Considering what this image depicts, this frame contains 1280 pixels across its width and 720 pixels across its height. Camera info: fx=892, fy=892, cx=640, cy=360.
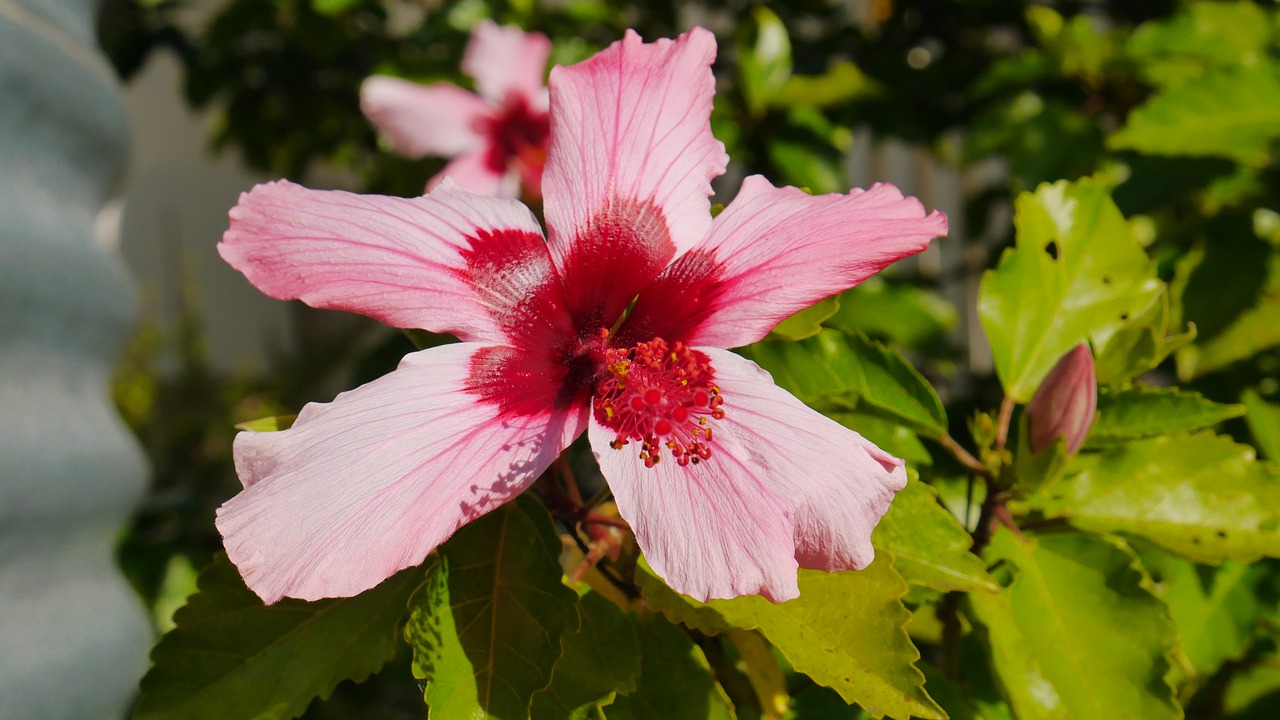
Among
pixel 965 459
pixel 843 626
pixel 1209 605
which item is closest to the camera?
pixel 843 626

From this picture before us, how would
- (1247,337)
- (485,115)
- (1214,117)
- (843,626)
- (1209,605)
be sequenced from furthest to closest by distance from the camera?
(485,115)
(1247,337)
(1214,117)
(1209,605)
(843,626)

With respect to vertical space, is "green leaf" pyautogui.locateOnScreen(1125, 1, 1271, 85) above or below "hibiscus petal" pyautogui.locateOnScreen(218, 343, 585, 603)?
below

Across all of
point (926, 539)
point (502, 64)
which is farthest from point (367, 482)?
point (502, 64)

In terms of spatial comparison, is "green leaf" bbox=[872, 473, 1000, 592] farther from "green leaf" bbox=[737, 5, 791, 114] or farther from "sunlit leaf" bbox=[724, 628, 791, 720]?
"green leaf" bbox=[737, 5, 791, 114]

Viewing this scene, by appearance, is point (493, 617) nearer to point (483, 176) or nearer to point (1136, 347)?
point (1136, 347)

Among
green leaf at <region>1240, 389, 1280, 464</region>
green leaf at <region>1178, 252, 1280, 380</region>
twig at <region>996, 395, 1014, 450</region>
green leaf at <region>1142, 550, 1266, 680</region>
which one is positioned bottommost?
green leaf at <region>1142, 550, 1266, 680</region>

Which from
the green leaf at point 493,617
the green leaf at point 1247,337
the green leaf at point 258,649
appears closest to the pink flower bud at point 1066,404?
the green leaf at point 493,617

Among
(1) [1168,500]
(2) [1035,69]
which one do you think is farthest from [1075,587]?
(2) [1035,69]

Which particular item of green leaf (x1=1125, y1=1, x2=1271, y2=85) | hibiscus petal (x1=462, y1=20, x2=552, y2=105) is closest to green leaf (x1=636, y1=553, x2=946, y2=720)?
hibiscus petal (x1=462, y1=20, x2=552, y2=105)
